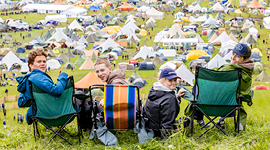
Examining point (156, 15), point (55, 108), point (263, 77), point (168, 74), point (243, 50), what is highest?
point (156, 15)

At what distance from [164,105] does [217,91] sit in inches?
34.2

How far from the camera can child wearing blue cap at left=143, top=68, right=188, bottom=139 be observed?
465 centimetres

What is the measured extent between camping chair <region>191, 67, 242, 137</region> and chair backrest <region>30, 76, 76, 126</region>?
2.00 metres

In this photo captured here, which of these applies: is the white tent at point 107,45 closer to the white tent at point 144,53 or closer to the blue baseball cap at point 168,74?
the white tent at point 144,53

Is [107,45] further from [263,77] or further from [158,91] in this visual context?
[158,91]

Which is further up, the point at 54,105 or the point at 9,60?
the point at 54,105

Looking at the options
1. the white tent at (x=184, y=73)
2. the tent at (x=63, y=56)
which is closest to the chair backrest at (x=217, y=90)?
the white tent at (x=184, y=73)

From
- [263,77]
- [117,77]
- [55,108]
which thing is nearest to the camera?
[55,108]

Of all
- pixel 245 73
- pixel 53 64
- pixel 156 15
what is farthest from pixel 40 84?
pixel 156 15

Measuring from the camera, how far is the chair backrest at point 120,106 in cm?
462

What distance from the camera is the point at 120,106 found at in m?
4.67

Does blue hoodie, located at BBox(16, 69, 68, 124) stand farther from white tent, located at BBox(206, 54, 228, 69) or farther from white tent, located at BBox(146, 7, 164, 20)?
white tent, located at BBox(146, 7, 164, 20)

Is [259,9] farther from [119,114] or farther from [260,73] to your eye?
[119,114]

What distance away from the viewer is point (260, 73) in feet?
82.0
